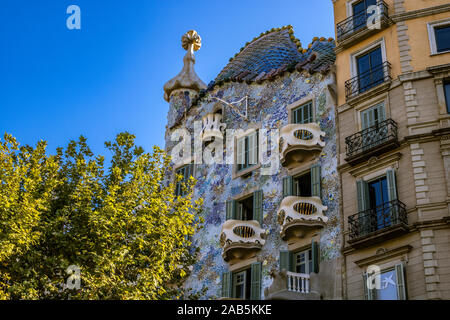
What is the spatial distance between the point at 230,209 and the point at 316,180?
12.5 ft

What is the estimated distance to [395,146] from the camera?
70.5 feet

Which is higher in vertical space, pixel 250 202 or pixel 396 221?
pixel 250 202

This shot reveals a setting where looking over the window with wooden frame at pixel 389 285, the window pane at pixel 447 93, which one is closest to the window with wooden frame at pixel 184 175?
the window with wooden frame at pixel 389 285

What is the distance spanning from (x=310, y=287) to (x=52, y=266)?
7566mm

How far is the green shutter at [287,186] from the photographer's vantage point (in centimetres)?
2366

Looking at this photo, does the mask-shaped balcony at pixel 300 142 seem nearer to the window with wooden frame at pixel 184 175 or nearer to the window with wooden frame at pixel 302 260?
the window with wooden frame at pixel 302 260

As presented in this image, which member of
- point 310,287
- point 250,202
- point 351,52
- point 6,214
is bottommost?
point 310,287

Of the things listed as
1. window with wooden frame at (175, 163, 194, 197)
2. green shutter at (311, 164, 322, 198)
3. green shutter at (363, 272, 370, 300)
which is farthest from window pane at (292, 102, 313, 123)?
green shutter at (363, 272, 370, 300)

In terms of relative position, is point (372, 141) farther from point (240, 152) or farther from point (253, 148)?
point (240, 152)

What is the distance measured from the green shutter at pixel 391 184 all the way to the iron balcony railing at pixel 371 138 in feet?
3.21

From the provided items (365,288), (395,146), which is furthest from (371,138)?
(365,288)

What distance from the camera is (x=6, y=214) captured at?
19.9m
